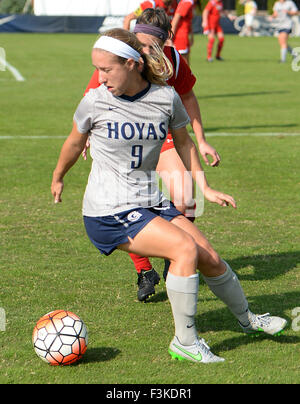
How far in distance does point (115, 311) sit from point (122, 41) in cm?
207

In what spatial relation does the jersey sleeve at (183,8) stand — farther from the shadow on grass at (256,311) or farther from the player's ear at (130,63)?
the player's ear at (130,63)

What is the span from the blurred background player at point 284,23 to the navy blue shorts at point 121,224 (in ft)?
78.2

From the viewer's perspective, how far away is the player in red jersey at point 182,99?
5359 mm

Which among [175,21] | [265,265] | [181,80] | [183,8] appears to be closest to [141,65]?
[181,80]

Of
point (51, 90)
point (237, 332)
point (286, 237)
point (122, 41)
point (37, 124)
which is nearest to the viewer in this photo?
point (122, 41)

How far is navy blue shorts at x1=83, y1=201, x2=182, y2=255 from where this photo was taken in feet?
13.9

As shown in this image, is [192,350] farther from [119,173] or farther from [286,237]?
[286,237]

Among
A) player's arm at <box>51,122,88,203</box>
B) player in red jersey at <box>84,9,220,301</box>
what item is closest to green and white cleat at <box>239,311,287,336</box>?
player in red jersey at <box>84,9,220,301</box>

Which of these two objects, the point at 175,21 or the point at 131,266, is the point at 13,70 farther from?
the point at 131,266

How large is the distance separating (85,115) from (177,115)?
58 centimetres

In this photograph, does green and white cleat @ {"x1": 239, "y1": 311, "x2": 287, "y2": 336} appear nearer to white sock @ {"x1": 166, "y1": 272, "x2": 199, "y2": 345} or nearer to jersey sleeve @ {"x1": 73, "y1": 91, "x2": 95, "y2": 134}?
white sock @ {"x1": 166, "y1": 272, "x2": 199, "y2": 345}

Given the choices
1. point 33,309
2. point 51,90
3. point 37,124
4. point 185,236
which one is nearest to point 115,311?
point 33,309

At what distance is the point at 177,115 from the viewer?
14.4 ft

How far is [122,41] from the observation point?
4082mm
